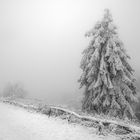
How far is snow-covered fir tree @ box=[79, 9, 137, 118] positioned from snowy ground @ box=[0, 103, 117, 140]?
7.51 metres

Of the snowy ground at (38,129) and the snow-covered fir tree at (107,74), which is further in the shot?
the snow-covered fir tree at (107,74)

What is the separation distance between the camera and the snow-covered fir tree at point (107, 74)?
18828 millimetres

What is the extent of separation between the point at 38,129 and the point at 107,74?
10675 mm

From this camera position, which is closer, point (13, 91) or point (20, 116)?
point (20, 116)

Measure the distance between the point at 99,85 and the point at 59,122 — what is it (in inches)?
312

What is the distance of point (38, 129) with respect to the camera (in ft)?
35.8

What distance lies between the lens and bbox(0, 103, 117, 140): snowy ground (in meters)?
9.76

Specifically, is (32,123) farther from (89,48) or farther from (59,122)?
(89,48)

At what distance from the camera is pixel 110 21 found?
20.4 meters

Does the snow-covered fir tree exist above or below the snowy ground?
above

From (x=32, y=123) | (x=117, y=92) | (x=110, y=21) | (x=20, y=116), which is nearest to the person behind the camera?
(x=32, y=123)

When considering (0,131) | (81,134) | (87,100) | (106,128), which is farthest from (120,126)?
(87,100)

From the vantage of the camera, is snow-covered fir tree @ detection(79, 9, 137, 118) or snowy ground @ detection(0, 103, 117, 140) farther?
snow-covered fir tree @ detection(79, 9, 137, 118)

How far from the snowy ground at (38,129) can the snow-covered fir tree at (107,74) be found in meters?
7.51
